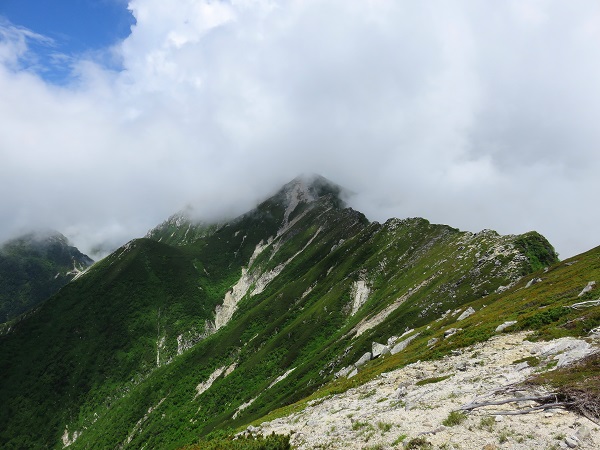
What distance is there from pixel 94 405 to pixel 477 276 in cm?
20636

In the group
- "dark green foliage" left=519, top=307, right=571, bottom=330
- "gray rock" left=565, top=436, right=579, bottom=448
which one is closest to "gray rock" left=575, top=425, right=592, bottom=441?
"gray rock" left=565, top=436, right=579, bottom=448

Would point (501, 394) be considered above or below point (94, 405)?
below

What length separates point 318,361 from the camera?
351 feet

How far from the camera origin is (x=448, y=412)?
68.9 ft

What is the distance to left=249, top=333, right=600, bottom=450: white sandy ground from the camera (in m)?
16.5

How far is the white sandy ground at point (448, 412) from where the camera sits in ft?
54.0

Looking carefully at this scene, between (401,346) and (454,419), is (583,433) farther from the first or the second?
(401,346)

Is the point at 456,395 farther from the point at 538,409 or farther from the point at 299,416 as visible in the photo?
the point at 299,416

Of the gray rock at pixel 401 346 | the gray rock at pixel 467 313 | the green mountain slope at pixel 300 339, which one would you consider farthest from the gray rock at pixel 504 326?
the green mountain slope at pixel 300 339

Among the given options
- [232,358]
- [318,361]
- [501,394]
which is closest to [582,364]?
[501,394]

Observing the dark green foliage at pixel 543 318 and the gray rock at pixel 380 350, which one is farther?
the gray rock at pixel 380 350

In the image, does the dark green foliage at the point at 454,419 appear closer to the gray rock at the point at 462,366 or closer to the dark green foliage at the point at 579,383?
the dark green foliage at the point at 579,383

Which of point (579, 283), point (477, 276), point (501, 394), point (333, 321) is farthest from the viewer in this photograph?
point (333, 321)

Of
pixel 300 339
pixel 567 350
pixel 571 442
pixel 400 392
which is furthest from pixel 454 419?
pixel 300 339
